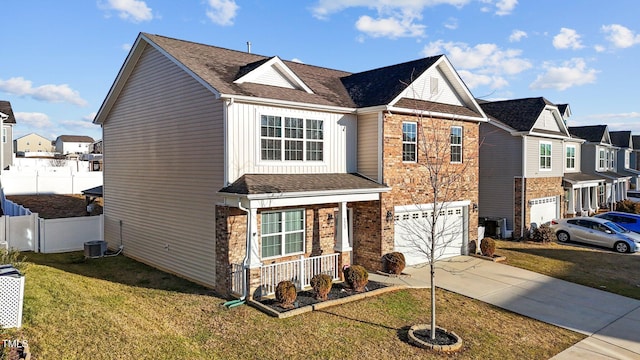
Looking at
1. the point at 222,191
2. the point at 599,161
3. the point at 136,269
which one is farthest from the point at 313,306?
the point at 599,161

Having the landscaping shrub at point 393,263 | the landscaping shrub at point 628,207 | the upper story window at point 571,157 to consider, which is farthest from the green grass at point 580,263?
the landscaping shrub at point 628,207

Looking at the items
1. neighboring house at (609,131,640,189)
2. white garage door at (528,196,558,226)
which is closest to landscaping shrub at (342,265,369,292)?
white garage door at (528,196,558,226)

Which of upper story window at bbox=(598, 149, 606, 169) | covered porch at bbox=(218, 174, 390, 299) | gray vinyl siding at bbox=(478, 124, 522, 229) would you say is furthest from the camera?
upper story window at bbox=(598, 149, 606, 169)

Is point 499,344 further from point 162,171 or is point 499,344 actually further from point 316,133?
point 162,171

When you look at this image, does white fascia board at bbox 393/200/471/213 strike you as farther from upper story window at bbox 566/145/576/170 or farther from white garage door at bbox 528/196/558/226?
upper story window at bbox 566/145/576/170

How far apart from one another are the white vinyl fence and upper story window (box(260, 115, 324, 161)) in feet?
33.7

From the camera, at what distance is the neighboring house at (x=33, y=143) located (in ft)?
364

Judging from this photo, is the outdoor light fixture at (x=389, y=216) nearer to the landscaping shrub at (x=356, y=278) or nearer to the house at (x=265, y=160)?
the house at (x=265, y=160)

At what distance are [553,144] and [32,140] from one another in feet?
421

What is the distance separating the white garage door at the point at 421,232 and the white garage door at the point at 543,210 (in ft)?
30.3

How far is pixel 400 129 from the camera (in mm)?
16359

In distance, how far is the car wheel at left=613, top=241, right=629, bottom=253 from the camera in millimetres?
21797

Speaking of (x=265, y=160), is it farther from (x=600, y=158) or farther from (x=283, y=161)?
(x=600, y=158)

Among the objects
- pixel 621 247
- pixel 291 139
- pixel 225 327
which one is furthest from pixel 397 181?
pixel 621 247
